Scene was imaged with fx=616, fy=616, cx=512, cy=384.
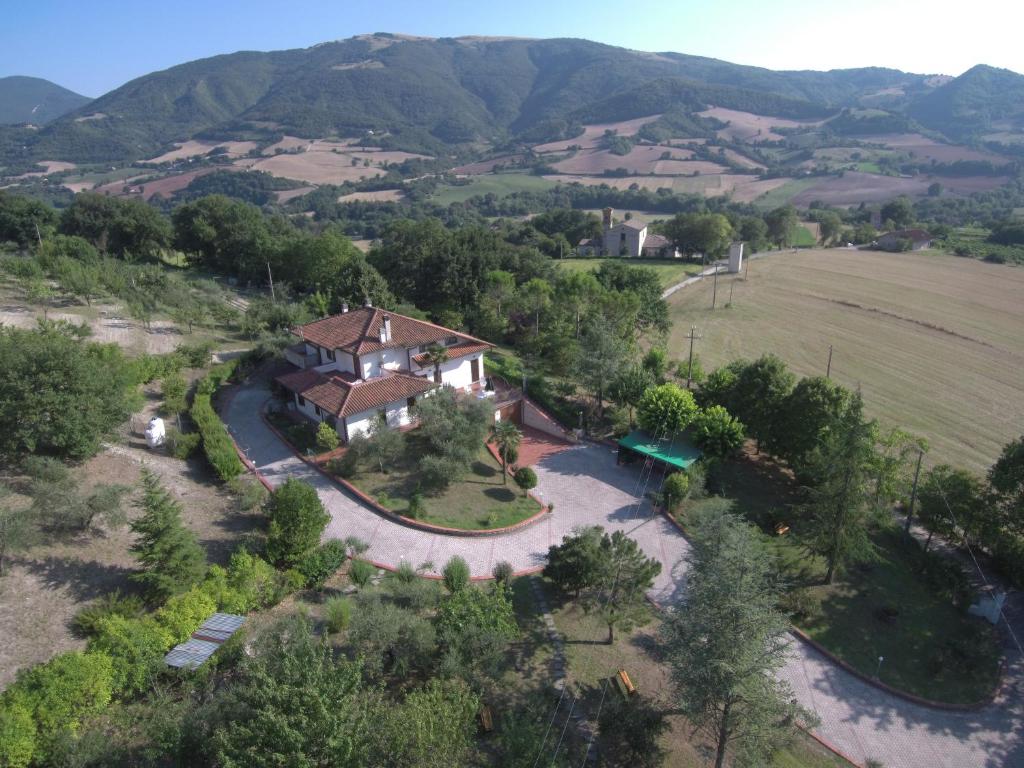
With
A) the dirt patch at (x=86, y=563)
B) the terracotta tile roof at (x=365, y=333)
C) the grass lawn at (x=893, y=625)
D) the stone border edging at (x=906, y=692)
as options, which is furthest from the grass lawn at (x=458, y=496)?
the stone border edging at (x=906, y=692)

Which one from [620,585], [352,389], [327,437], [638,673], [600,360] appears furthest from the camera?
[600,360]

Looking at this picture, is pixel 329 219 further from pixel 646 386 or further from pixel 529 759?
pixel 529 759

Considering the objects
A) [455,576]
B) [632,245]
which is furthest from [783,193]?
[455,576]

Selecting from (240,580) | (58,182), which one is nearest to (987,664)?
(240,580)

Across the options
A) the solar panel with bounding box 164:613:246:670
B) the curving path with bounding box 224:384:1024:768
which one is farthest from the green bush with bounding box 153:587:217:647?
the curving path with bounding box 224:384:1024:768

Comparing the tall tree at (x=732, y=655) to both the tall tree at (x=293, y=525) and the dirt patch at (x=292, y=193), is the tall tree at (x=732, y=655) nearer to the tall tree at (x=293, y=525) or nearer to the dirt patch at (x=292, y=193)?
the tall tree at (x=293, y=525)

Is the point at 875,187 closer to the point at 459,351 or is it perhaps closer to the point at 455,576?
the point at 459,351
